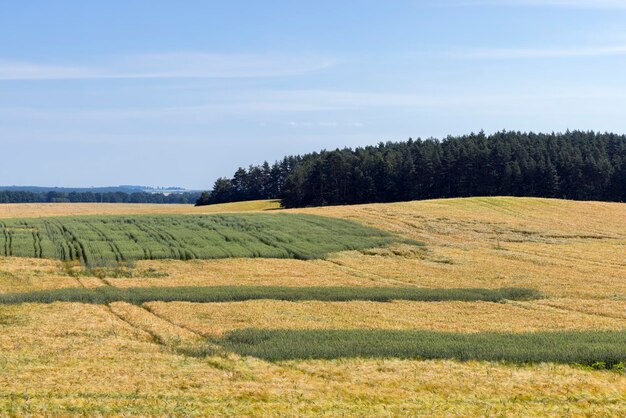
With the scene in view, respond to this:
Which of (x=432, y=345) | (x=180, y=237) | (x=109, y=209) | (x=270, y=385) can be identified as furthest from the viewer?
(x=109, y=209)

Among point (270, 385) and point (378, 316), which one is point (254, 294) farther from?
point (270, 385)

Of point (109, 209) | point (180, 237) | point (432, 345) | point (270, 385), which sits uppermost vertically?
point (109, 209)

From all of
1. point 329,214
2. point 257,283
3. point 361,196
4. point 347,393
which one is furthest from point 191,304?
point 361,196

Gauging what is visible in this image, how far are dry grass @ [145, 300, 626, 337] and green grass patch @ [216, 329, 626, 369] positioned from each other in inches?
66.8

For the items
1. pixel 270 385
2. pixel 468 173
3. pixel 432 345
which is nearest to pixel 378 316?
pixel 432 345

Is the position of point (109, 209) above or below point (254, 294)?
above

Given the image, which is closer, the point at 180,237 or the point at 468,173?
the point at 180,237

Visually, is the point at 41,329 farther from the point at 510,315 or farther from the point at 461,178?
the point at 461,178

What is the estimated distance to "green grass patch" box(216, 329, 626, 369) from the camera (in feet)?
69.8

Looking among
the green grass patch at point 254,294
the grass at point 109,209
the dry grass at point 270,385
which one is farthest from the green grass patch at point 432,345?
the grass at point 109,209

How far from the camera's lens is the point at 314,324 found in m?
27.6

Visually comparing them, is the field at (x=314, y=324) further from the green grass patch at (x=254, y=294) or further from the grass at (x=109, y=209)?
the grass at (x=109, y=209)

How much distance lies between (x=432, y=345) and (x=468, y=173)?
9380cm

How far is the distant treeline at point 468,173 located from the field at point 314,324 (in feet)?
161
